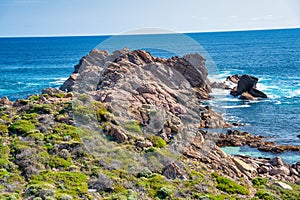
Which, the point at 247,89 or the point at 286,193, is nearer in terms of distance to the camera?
the point at 286,193

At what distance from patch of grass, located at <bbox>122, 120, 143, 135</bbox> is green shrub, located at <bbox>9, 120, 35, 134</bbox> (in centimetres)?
694

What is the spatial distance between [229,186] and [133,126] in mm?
8189

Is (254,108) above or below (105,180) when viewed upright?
below

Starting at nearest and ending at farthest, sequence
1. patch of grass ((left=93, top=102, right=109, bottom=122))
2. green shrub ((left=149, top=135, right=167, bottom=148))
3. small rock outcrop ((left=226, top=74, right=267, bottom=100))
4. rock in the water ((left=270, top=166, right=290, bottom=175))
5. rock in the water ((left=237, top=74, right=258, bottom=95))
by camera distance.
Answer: green shrub ((left=149, top=135, right=167, bottom=148)) < patch of grass ((left=93, top=102, right=109, bottom=122)) < rock in the water ((left=270, top=166, right=290, bottom=175)) < small rock outcrop ((left=226, top=74, right=267, bottom=100)) < rock in the water ((left=237, top=74, right=258, bottom=95))

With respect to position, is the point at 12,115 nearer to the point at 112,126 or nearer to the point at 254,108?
the point at 112,126

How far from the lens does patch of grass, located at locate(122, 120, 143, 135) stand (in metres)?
27.1

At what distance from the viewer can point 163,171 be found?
24.2m

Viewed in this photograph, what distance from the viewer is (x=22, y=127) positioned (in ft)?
88.3

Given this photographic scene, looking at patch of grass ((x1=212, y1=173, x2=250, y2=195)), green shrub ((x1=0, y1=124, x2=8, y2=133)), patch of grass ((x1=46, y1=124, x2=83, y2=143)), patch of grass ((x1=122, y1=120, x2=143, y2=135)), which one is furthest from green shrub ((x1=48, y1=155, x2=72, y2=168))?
patch of grass ((x1=212, y1=173, x2=250, y2=195))

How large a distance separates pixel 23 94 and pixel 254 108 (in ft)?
166

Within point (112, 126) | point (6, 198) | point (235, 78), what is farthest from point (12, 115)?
point (235, 78)

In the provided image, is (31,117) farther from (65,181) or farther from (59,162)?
(65,181)

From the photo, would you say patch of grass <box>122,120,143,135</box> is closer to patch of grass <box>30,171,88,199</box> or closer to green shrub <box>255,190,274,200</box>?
patch of grass <box>30,171,88,199</box>

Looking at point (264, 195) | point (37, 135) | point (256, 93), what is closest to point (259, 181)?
point (264, 195)
